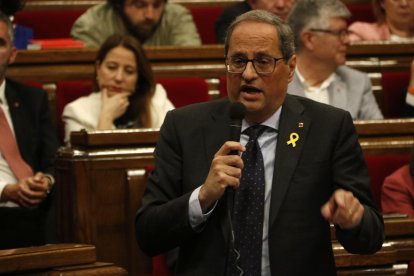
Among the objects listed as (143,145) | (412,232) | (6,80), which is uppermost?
(6,80)

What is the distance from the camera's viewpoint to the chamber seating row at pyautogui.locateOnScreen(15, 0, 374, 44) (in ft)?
7.99

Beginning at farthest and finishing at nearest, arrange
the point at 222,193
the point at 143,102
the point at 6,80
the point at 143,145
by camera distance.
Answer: the point at 143,102, the point at 6,80, the point at 143,145, the point at 222,193

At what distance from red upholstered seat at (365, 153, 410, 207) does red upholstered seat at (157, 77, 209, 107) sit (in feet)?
1.51

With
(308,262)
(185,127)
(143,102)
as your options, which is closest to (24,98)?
(143,102)

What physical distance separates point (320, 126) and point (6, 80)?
2.81ft

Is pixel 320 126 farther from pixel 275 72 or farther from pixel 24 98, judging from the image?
pixel 24 98

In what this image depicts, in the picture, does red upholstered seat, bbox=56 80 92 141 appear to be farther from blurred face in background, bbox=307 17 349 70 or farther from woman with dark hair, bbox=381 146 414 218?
woman with dark hair, bbox=381 146 414 218

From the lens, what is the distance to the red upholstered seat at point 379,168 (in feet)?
5.21

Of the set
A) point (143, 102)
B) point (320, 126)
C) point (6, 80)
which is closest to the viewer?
point (320, 126)

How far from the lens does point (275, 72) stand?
1062 millimetres

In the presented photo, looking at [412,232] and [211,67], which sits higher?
[211,67]

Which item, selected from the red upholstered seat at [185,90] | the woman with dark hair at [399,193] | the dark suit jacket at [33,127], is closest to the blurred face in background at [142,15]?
the red upholstered seat at [185,90]

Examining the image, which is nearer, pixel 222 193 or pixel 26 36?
pixel 222 193

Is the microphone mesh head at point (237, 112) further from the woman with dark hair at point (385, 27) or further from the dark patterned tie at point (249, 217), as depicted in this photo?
the woman with dark hair at point (385, 27)
